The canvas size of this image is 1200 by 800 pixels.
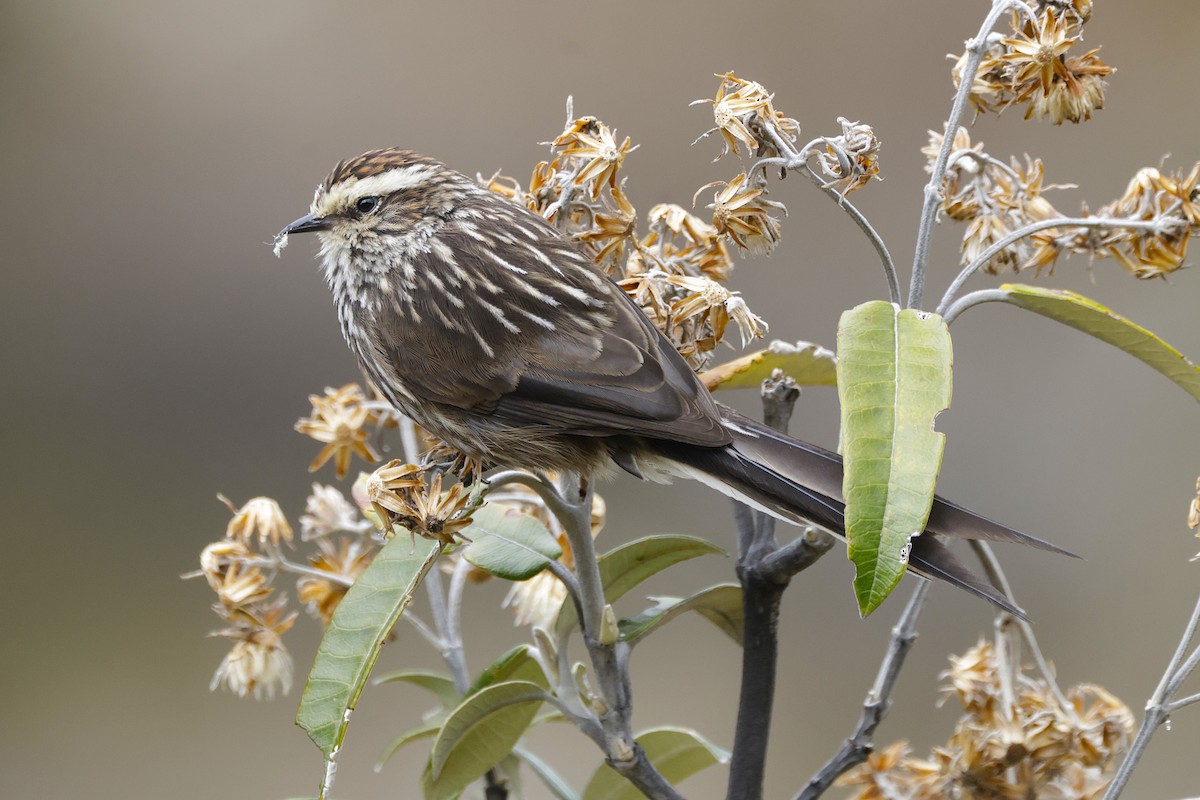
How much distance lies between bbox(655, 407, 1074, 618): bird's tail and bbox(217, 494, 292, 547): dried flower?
639 mm

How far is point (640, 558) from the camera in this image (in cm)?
191

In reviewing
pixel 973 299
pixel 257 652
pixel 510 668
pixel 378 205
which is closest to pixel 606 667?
pixel 510 668

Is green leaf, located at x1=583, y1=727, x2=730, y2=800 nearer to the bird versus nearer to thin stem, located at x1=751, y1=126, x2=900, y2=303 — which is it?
the bird

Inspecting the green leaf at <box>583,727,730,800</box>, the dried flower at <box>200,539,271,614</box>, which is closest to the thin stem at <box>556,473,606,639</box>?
the green leaf at <box>583,727,730,800</box>

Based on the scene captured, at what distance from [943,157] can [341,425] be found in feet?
3.31

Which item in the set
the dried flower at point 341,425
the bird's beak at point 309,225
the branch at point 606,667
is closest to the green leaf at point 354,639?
the branch at point 606,667

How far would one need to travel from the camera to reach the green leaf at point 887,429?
4.37 feet

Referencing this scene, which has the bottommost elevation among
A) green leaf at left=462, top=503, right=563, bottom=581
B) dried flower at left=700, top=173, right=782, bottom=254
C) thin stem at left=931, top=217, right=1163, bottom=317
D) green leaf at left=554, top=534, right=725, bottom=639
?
green leaf at left=554, top=534, right=725, bottom=639

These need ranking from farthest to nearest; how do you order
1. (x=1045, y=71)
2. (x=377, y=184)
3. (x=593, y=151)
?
(x=377, y=184) → (x=593, y=151) → (x=1045, y=71)

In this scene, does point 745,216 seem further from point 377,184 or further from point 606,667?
point 377,184

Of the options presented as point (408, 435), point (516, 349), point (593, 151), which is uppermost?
point (593, 151)

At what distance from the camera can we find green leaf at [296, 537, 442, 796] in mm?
1507

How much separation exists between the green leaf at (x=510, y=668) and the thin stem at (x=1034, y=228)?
754 mm

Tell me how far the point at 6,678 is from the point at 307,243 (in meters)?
2.91
